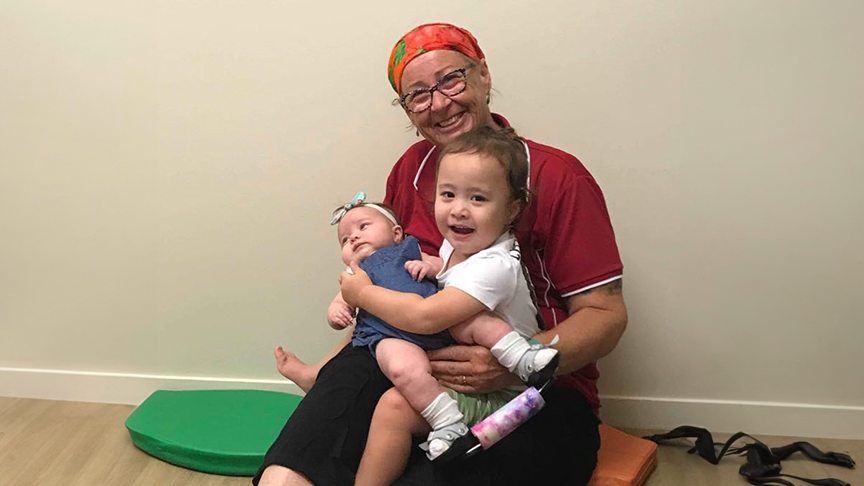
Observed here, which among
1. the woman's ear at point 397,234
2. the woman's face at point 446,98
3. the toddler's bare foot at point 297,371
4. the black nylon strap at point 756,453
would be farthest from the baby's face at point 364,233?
the black nylon strap at point 756,453

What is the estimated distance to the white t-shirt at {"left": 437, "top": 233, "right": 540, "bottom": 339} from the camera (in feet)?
4.86

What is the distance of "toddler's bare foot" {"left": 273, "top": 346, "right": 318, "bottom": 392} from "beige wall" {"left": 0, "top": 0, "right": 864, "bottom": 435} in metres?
0.40

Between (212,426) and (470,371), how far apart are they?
98 centimetres

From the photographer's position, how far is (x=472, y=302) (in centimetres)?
148

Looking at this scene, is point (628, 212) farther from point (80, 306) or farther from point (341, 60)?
point (80, 306)

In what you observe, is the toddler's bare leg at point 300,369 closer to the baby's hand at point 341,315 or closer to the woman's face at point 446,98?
the baby's hand at point 341,315

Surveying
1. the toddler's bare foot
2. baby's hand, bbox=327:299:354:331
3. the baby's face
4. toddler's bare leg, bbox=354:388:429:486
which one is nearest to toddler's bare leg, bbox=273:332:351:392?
the toddler's bare foot

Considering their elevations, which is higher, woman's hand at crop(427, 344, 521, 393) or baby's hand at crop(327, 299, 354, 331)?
baby's hand at crop(327, 299, 354, 331)

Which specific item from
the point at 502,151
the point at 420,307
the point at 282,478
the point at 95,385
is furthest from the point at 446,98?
the point at 95,385

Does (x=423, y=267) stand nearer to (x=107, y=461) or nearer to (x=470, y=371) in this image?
(x=470, y=371)

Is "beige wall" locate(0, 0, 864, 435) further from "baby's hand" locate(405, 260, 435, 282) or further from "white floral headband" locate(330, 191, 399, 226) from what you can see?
"baby's hand" locate(405, 260, 435, 282)

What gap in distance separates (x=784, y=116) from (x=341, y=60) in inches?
47.3

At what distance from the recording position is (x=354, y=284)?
64.2 inches

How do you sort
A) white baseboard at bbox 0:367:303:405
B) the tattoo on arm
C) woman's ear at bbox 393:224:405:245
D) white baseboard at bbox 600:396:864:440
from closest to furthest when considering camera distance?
the tattoo on arm
woman's ear at bbox 393:224:405:245
white baseboard at bbox 600:396:864:440
white baseboard at bbox 0:367:303:405
